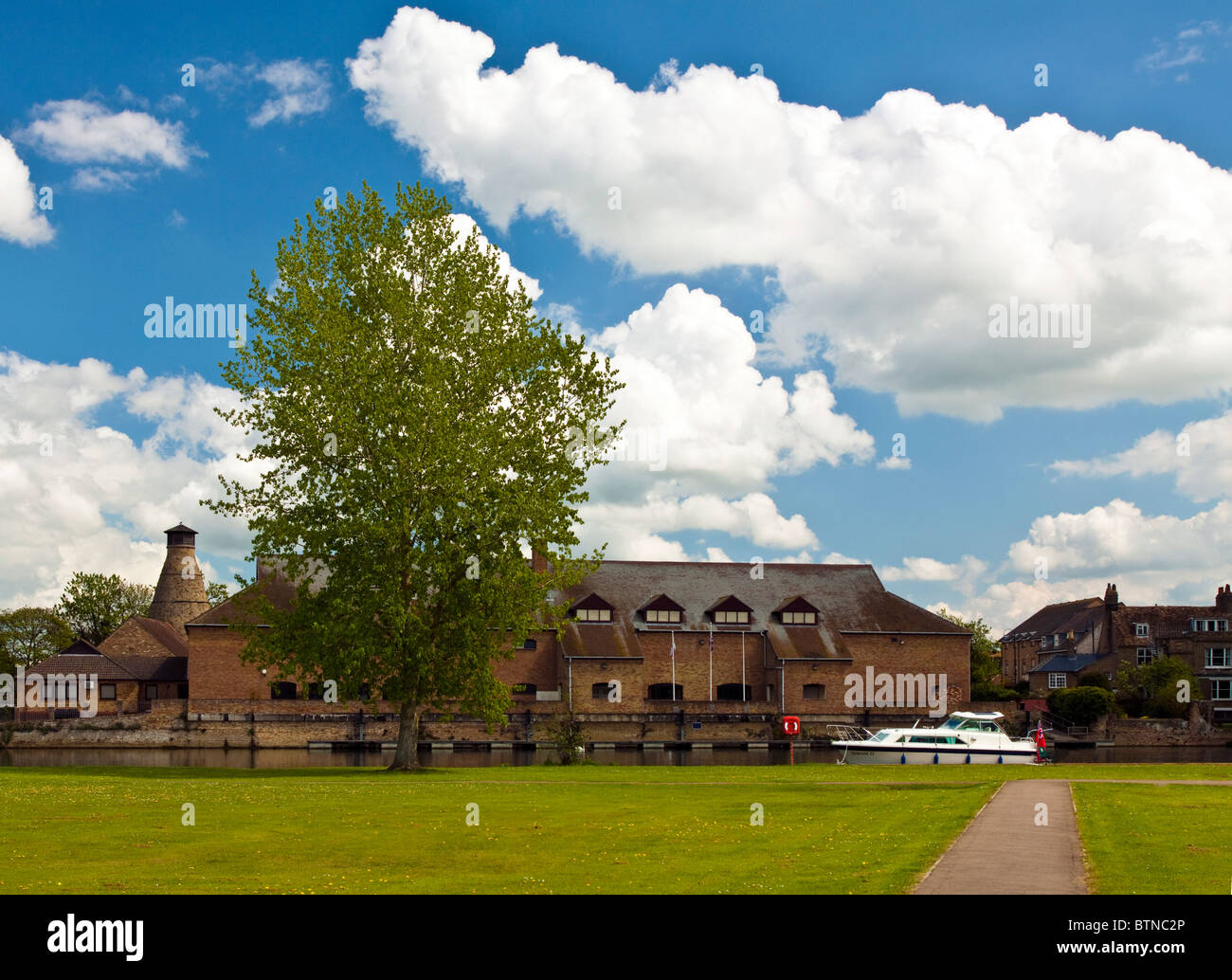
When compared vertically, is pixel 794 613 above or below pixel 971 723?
above

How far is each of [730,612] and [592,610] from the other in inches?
394

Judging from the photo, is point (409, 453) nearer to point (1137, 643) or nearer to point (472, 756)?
point (472, 756)

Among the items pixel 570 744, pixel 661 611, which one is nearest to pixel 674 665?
pixel 661 611

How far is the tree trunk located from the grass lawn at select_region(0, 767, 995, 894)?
10.2m

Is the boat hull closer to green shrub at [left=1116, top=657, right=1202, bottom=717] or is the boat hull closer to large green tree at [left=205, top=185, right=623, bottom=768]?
large green tree at [left=205, top=185, right=623, bottom=768]

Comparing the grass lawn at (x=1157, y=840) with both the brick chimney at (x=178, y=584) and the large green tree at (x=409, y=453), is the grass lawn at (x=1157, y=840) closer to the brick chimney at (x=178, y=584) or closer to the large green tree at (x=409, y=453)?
the large green tree at (x=409, y=453)

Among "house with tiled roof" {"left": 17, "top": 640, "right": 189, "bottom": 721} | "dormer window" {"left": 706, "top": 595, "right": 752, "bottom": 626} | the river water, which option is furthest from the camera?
"dormer window" {"left": 706, "top": 595, "right": 752, "bottom": 626}

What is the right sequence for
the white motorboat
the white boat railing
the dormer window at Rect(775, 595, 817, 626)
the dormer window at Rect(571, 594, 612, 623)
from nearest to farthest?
the white motorboat → the white boat railing → the dormer window at Rect(571, 594, 612, 623) → the dormer window at Rect(775, 595, 817, 626)

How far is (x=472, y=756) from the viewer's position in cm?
5953

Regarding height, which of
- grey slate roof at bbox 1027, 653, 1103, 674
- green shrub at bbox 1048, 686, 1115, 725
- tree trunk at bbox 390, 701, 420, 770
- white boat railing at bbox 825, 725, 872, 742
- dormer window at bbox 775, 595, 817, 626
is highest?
dormer window at bbox 775, 595, 817, 626

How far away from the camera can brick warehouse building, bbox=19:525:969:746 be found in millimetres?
72562

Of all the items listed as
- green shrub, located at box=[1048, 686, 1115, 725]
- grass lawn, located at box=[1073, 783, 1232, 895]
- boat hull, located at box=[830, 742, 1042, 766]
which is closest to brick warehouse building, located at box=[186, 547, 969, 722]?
green shrub, located at box=[1048, 686, 1115, 725]

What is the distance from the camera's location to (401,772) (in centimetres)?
3844

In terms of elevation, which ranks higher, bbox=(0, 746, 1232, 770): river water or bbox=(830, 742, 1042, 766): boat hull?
bbox=(830, 742, 1042, 766): boat hull
